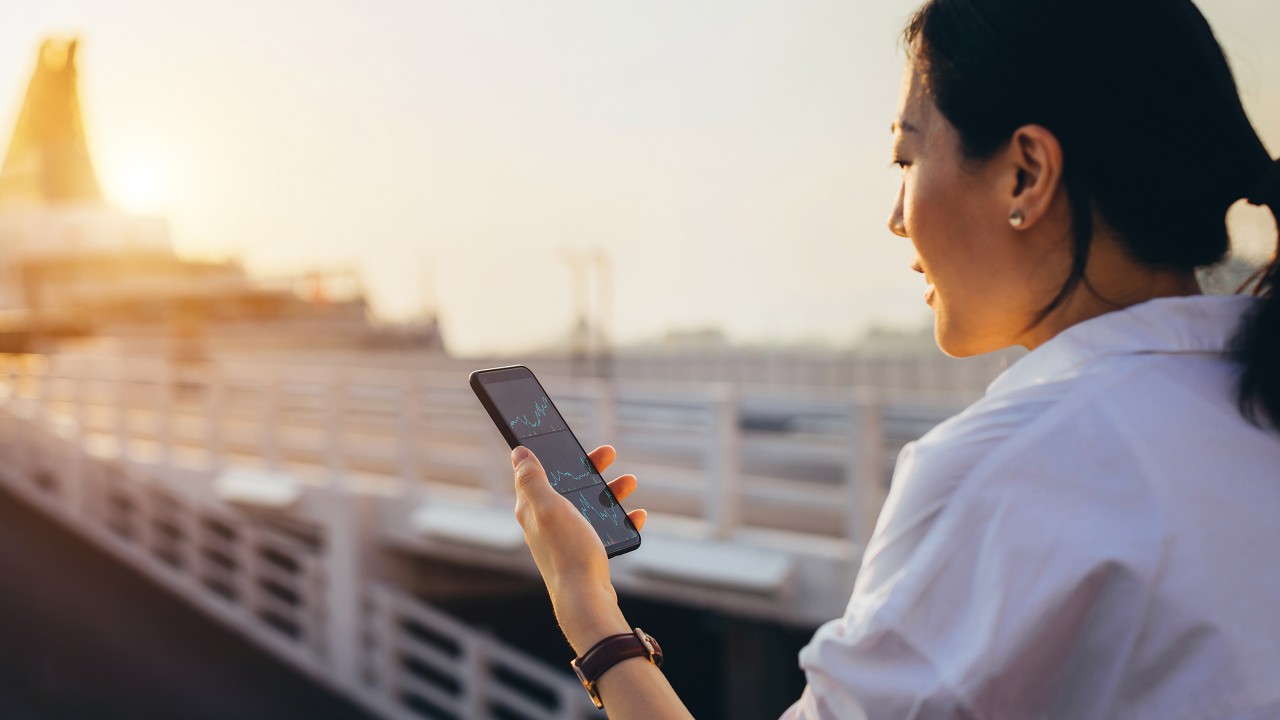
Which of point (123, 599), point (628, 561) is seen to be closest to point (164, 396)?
point (123, 599)

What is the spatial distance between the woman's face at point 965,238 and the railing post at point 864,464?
4.98 metres

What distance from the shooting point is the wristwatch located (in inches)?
40.3

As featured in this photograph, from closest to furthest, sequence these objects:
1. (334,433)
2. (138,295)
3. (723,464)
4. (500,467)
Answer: (723,464) → (500,467) → (334,433) → (138,295)

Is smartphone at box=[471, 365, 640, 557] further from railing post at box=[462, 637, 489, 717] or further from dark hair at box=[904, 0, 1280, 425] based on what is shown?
railing post at box=[462, 637, 489, 717]

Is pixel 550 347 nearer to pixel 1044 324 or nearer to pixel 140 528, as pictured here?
pixel 140 528

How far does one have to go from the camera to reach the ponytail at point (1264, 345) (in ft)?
2.83

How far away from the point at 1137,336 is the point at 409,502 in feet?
28.4

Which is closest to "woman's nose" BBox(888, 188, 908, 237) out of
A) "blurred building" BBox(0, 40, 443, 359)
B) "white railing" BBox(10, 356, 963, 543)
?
"white railing" BBox(10, 356, 963, 543)

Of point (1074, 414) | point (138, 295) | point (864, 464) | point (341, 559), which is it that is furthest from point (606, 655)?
point (138, 295)

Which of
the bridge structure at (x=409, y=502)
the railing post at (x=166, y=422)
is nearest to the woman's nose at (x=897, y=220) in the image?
the bridge structure at (x=409, y=502)

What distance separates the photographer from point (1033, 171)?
3.12ft

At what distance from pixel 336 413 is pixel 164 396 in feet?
11.6

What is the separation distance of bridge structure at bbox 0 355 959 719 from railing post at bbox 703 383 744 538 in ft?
0.04

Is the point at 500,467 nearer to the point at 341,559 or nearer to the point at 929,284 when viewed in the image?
the point at 341,559
